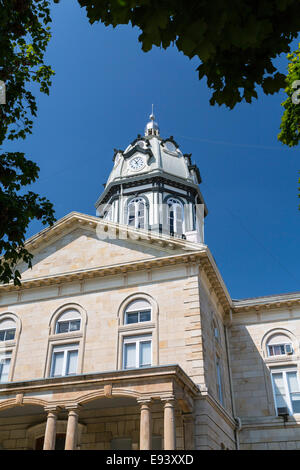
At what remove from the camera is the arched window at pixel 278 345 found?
25.9 metres

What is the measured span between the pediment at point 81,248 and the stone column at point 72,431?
7.93 m

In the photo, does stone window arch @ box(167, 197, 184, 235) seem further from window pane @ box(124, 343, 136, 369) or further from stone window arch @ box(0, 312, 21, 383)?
window pane @ box(124, 343, 136, 369)

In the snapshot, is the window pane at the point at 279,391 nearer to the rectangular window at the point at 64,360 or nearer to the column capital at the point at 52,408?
the rectangular window at the point at 64,360

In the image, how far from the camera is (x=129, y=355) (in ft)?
70.0

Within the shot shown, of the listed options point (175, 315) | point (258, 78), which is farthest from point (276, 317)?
point (258, 78)

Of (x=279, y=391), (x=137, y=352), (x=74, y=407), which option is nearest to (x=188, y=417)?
(x=137, y=352)

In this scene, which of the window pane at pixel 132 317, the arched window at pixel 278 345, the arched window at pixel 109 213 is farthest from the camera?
the arched window at pixel 109 213

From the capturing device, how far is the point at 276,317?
26719 mm

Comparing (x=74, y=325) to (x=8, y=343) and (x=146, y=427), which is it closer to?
(x=8, y=343)

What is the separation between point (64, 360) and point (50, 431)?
502 cm

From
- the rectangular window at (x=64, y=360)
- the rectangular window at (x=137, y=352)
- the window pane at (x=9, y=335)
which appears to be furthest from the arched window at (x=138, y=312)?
the window pane at (x=9, y=335)

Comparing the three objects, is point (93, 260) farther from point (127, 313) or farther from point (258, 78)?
point (258, 78)

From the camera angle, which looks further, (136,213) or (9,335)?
(136,213)
